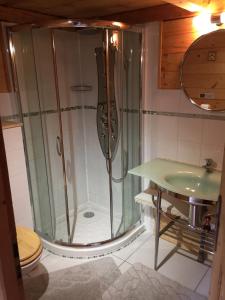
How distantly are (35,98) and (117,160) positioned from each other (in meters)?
0.94

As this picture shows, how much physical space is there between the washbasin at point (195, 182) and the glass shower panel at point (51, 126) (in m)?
0.99

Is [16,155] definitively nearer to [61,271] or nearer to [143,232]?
[61,271]

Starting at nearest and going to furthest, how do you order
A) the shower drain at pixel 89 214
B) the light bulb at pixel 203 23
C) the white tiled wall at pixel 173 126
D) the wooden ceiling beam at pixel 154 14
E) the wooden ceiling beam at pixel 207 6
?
the wooden ceiling beam at pixel 207 6 < the light bulb at pixel 203 23 < the wooden ceiling beam at pixel 154 14 < the white tiled wall at pixel 173 126 < the shower drain at pixel 89 214

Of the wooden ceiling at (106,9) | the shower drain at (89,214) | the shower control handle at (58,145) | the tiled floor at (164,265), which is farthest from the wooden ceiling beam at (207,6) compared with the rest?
the shower drain at (89,214)

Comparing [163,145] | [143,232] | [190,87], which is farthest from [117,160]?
[190,87]

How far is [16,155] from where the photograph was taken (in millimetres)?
2195

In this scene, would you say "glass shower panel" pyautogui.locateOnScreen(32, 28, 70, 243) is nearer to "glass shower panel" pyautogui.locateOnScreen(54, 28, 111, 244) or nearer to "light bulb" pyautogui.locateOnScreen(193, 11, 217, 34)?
"glass shower panel" pyautogui.locateOnScreen(54, 28, 111, 244)

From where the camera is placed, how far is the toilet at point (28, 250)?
1.70 meters

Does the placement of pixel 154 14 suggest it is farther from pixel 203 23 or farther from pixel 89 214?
pixel 89 214

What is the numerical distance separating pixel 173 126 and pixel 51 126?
109cm

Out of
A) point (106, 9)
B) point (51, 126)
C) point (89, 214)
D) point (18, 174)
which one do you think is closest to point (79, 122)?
point (51, 126)

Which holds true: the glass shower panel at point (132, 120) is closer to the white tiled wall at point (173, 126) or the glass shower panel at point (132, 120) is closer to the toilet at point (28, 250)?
the white tiled wall at point (173, 126)

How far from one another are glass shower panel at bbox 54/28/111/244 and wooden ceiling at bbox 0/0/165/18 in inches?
6.6

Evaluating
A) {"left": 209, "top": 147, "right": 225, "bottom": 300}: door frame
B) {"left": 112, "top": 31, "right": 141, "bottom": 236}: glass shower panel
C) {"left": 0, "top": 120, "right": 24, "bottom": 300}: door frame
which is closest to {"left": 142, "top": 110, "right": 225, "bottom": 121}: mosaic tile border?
{"left": 112, "top": 31, "right": 141, "bottom": 236}: glass shower panel
